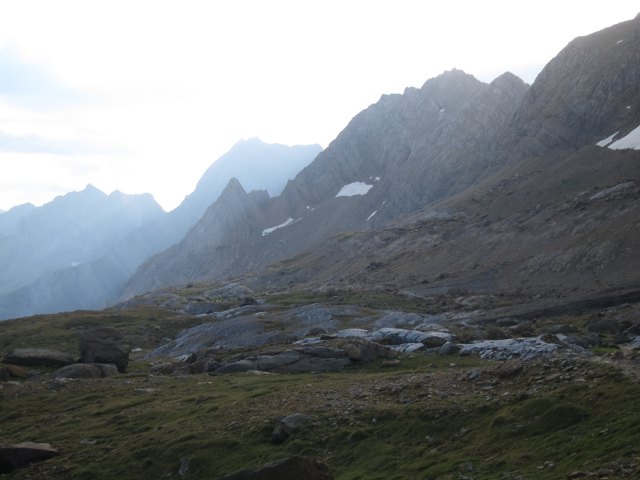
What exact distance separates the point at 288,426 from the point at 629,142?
169079 millimetres

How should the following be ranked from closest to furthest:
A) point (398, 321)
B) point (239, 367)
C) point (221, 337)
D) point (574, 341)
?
1. point (574, 341)
2. point (239, 367)
3. point (398, 321)
4. point (221, 337)

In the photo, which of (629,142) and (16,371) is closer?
(16,371)

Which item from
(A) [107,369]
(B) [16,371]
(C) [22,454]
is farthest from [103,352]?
(C) [22,454]

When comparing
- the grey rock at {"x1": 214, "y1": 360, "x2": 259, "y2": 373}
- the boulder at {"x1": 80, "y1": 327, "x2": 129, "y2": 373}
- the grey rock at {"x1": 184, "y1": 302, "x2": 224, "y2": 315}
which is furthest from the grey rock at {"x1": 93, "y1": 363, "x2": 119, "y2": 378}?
the grey rock at {"x1": 184, "y1": 302, "x2": 224, "y2": 315}

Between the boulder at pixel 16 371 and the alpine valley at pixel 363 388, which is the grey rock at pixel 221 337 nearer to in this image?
the alpine valley at pixel 363 388

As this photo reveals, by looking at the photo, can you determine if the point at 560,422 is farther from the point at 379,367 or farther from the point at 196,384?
the point at 196,384

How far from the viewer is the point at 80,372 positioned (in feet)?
178

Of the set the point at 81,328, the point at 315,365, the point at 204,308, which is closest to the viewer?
the point at 315,365

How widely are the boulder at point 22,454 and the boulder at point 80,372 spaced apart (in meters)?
22.0

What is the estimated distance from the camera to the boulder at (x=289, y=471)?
21594mm

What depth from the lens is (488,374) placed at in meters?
31.9

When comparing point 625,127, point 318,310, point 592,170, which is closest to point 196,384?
point 318,310

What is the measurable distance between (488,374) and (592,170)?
154m

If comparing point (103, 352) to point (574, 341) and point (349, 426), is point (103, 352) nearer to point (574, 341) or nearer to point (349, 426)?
point (349, 426)
